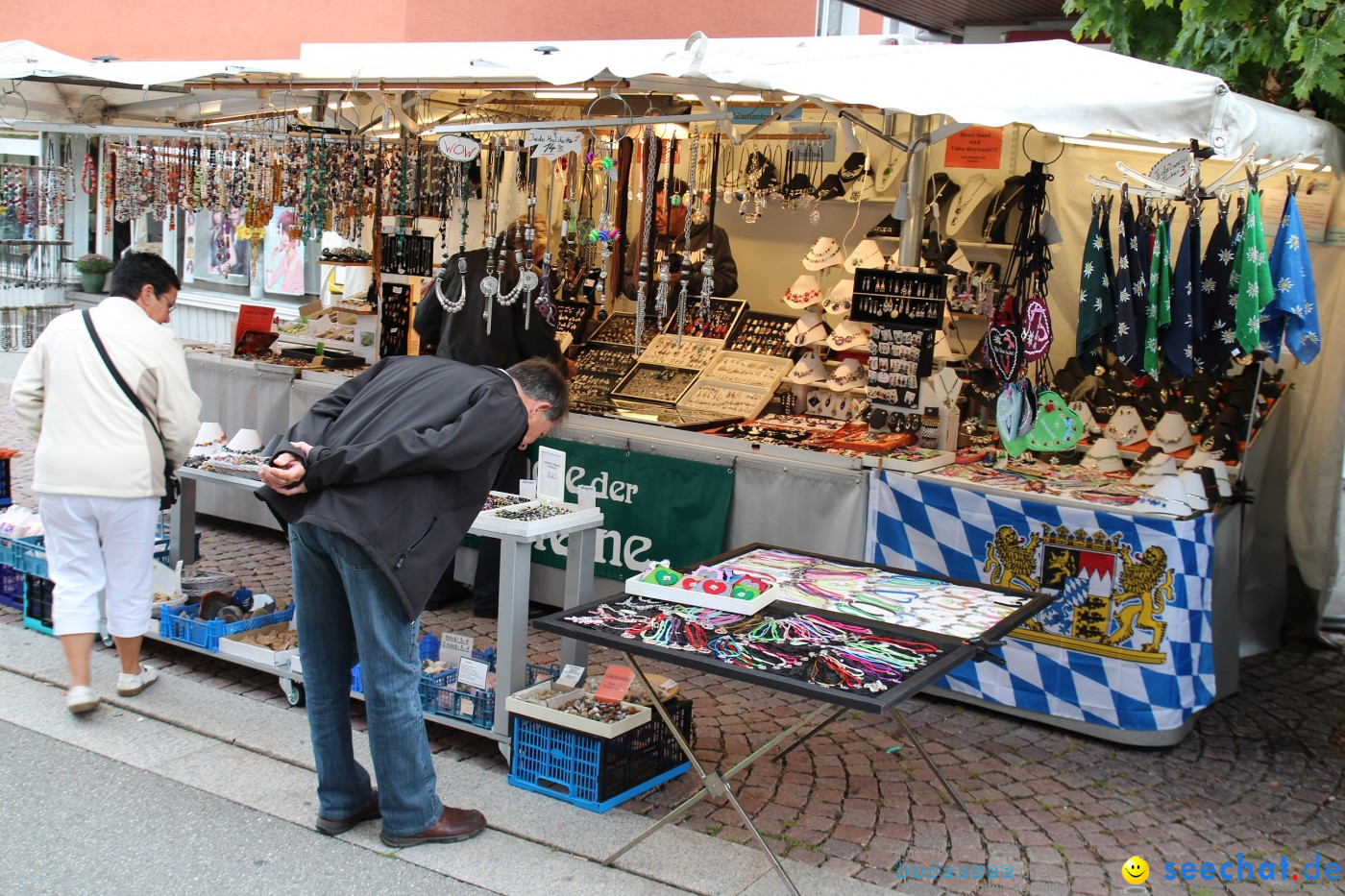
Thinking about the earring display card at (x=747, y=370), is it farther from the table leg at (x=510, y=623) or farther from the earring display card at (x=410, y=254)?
the table leg at (x=510, y=623)

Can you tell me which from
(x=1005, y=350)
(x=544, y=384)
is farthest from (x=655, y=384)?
(x=544, y=384)

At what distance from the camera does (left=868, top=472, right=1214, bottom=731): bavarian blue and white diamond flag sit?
4637 millimetres

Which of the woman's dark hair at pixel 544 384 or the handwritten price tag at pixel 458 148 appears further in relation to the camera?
the handwritten price tag at pixel 458 148

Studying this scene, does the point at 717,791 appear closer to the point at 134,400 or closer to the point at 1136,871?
the point at 1136,871

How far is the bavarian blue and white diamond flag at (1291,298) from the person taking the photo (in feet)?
15.0

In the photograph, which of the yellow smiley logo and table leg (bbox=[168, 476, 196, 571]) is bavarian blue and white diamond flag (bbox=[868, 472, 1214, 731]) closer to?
the yellow smiley logo

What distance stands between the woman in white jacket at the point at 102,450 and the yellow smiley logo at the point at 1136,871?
144 inches

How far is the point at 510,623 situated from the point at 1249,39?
14.3 feet

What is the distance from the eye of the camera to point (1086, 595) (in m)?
4.74

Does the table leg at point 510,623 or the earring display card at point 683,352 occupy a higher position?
the earring display card at point 683,352

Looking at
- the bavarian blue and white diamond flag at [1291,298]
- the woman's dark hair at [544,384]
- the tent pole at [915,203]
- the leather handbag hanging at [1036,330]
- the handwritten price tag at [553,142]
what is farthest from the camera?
the tent pole at [915,203]

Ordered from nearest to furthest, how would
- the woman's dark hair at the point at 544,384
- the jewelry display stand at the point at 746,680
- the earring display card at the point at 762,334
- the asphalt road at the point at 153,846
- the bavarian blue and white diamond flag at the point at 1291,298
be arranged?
the jewelry display stand at the point at 746,680
the asphalt road at the point at 153,846
the woman's dark hair at the point at 544,384
the bavarian blue and white diamond flag at the point at 1291,298
the earring display card at the point at 762,334

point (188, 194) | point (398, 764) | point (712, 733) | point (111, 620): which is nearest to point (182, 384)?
point (111, 620)

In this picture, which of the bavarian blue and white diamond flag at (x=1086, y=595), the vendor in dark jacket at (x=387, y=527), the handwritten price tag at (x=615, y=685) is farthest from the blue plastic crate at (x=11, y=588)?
the bavarian blue and white diamond flag at (x=1086, y=595)
